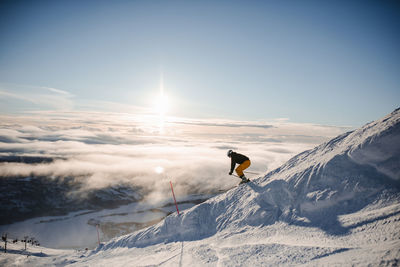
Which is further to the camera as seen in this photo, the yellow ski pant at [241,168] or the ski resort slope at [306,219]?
the yellow ski pant at [241,168]

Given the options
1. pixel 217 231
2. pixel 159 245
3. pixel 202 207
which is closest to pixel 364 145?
pixel 217 231

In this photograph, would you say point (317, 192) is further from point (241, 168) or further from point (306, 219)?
point (241, 168)

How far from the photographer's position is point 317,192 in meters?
7.89

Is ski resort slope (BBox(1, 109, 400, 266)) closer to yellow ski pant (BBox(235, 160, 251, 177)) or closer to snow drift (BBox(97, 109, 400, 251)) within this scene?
snow drift (BBox(97, 109, 400, 251))

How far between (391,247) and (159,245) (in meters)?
9.50

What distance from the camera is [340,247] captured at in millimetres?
5590

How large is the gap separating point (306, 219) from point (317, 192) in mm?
1230

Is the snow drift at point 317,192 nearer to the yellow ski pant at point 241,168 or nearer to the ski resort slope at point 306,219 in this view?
the ski resort slope at point 306,219

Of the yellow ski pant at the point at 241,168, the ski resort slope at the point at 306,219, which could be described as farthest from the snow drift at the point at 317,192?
the yellow ski pant at the point at 241,168

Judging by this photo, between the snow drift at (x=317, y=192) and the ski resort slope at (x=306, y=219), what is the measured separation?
28mm

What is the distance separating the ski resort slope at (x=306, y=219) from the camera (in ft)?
18.6

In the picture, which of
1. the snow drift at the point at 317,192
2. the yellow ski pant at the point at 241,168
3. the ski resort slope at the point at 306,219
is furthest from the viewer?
the yellow ski pant at the point at 241,168

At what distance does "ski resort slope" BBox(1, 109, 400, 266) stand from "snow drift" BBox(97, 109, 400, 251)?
0.03m

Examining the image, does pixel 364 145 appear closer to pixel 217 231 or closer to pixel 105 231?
pixel 217 231
